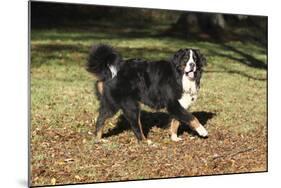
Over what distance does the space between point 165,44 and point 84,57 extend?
64 centimetres

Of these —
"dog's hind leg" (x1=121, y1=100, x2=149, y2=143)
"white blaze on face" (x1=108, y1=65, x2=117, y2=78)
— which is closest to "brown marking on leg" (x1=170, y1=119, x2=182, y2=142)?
"dog's hind leg" (x1=121, y1=100, x2=149, y2=143)

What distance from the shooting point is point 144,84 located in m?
A: 3.95

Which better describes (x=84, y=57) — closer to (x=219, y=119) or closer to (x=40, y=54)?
(x=40, y=54)

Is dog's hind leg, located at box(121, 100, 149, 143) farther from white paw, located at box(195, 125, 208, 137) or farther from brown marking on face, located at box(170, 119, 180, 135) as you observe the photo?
white paw, located at box(195, 125, 208, 137)

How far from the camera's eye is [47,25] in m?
3.73

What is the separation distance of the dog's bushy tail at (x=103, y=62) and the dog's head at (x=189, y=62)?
0.46 metres

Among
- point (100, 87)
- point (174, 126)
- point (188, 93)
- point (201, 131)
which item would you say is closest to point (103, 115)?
point (100, 87)

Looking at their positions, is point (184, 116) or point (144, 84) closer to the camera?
point (144, 84)

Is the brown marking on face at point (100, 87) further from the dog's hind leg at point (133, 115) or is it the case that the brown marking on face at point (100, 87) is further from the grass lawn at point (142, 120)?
the dog's hind leg at point (133, 115)

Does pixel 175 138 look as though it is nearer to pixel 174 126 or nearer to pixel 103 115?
pixel 174 126

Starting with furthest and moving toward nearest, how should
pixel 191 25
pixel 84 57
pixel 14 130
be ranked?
pixel 191 25 → pixel 84 57 → pixel 14 130

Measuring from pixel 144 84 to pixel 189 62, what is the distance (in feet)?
1.25

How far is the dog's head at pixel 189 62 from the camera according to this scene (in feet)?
13.1

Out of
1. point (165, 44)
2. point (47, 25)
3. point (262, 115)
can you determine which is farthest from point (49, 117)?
point (262, 115)
